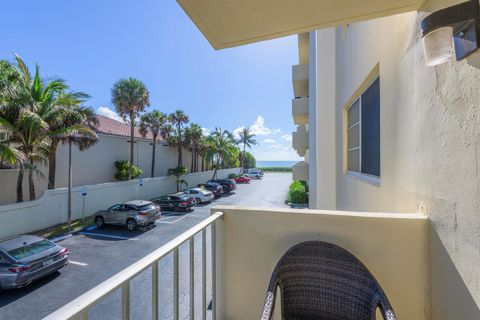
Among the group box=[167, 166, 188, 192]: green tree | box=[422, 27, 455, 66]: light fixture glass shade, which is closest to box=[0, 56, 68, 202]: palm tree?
box=[167, 166, 188, 192]: green tree

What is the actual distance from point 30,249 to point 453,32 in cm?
952

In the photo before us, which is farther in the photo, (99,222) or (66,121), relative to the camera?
(99,222)

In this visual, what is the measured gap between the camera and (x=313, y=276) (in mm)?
1778

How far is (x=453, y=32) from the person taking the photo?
1.03 metres

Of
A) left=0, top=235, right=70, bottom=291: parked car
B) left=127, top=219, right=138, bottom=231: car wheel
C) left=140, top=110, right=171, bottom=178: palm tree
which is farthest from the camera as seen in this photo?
left=140, top=110, right=171, bottom=178: palm tree

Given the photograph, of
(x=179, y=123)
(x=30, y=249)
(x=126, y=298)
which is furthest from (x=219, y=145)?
(x=126, y=298)

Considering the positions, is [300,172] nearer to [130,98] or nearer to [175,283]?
[175,283]

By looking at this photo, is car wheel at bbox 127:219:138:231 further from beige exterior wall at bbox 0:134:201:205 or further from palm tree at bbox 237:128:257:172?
palm tree at bbox 237:128:257:172

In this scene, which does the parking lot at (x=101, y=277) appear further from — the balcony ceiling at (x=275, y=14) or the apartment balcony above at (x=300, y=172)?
the apartment balcony above at (x=300, y=172)

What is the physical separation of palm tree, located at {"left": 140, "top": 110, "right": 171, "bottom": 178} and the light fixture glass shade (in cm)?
2206

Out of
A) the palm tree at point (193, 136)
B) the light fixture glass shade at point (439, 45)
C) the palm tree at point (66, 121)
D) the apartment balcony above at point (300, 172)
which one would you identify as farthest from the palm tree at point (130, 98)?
the light fixture glass shade at point (439, 45)

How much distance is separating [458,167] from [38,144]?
597 inches

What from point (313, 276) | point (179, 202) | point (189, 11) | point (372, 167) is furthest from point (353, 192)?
point (179, 202)

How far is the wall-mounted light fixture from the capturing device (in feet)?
3.03
